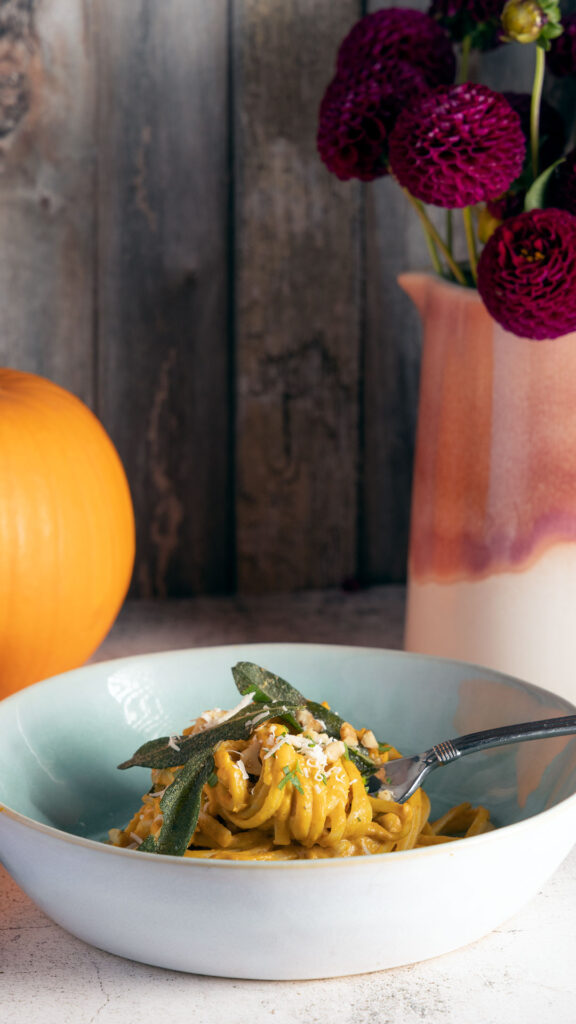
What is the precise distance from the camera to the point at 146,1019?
537 mm

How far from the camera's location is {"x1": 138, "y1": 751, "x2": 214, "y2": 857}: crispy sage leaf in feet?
1.89

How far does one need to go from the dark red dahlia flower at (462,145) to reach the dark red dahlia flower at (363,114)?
0.22ft

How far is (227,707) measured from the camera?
2.64 feet

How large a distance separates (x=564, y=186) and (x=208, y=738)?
0.50 metres

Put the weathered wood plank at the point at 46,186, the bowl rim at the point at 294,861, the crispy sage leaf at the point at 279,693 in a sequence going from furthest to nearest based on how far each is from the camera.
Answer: the weathered wood plank at the point at 46,186, the crispy sage leaf at the point at 279,693, the bowl rim at the point at 294,861

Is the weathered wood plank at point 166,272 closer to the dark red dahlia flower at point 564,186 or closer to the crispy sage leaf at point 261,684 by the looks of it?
the dark red dahlia flower at point 564,186

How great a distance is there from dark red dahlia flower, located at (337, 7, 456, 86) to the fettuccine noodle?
Result: 1.82 feet

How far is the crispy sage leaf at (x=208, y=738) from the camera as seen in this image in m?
0.64

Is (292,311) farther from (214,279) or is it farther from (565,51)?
(565,51)

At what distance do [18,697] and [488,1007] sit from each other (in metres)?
0.35

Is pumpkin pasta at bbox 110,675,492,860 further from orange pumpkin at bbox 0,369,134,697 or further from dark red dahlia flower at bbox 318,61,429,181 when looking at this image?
dark red dahlia flower at bbox 318,61,429,181

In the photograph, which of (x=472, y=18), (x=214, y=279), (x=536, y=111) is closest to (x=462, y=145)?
(x=536, y=111)

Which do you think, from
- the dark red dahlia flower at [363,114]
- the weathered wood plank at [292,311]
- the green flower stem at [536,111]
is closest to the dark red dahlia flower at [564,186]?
the green flower stem at [536,111]

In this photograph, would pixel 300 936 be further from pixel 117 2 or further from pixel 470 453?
pixel 117 2
